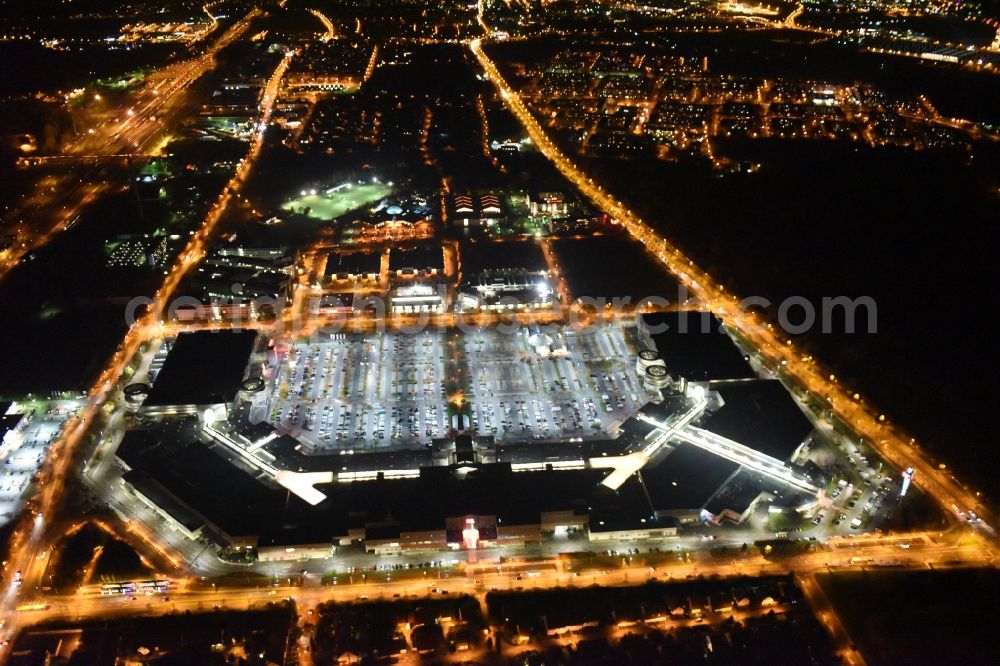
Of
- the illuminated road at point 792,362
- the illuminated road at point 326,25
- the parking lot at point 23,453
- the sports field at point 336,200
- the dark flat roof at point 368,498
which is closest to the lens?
the dark flat roof at point 368,498

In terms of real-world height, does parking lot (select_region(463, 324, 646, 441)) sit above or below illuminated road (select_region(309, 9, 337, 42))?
below

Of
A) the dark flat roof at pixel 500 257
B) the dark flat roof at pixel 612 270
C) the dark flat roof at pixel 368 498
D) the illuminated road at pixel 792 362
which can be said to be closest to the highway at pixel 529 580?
the dark flat roof at pixel 368 498

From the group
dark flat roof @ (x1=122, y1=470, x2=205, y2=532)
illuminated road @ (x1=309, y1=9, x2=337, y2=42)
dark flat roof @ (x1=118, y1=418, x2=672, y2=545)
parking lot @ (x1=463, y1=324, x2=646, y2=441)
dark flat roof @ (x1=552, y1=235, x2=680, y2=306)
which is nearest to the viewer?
dark flat roof @ (x1=118, y1=418, x2=672, y2=545)

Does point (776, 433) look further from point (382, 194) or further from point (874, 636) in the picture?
point (382, 194)

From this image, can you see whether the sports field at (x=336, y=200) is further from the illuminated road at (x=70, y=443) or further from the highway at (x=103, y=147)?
the highway at (x=103, y=147)

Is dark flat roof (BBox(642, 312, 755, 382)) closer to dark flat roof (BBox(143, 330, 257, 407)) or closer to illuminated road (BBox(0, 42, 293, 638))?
dark flat roof (BBox(143, 330, 257, 407))

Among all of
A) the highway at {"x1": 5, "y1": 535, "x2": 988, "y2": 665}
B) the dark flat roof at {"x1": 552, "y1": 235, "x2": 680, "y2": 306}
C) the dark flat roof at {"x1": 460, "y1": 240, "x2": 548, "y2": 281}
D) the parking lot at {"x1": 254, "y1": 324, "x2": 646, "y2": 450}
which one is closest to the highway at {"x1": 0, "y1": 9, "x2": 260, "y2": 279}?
the parking lot at {"x1": 254, "y1": 324, "x2": 646, "y2": 450}

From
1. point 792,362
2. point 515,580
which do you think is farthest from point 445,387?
point 792,362

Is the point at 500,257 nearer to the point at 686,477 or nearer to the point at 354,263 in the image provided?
the point at 354,263
